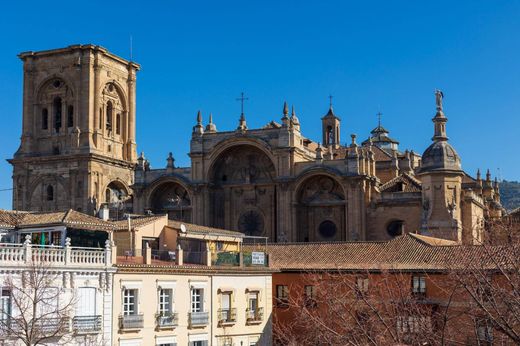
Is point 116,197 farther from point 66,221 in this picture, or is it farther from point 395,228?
point 66,221

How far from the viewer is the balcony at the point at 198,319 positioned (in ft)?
127

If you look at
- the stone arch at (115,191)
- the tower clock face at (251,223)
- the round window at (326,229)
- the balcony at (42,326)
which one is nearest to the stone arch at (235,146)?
the tower clock face at (251,223)

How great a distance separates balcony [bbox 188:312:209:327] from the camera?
38.8 meters

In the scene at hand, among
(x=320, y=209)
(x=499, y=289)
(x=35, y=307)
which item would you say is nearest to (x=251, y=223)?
(x=320, y=209)

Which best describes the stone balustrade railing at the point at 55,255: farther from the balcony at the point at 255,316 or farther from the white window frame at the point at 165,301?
the balcony at the point at 255,316

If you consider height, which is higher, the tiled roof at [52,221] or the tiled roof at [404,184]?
the tiled roof at [404,184]

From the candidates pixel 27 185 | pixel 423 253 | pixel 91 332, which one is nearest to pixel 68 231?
pixel 91 332

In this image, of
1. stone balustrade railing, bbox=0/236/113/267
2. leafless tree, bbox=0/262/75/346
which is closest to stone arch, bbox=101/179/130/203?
stone balustrade railing, bbox=0/236/113/267

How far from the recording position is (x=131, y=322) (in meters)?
35.7

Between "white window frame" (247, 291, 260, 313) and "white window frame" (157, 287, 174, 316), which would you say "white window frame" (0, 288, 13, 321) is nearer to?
"white window frame" (157, 287, 174, 316)

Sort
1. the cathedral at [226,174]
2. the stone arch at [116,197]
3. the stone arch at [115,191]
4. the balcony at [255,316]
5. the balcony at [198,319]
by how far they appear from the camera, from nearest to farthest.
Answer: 1. the balcony at [198,319]
2. the balcony at [255,316]
3. the cathedral at [226,174]
4. the stone arch at [116,197]
5. the stone arch at [115,191]

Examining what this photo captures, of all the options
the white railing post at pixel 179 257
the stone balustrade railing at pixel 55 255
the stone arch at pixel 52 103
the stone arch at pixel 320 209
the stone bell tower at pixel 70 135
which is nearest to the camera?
the stone balustrade railing at pixel 55 255

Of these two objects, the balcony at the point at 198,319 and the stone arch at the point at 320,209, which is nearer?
the balcony at the point at 198,319

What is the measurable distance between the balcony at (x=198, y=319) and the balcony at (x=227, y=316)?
124cm
